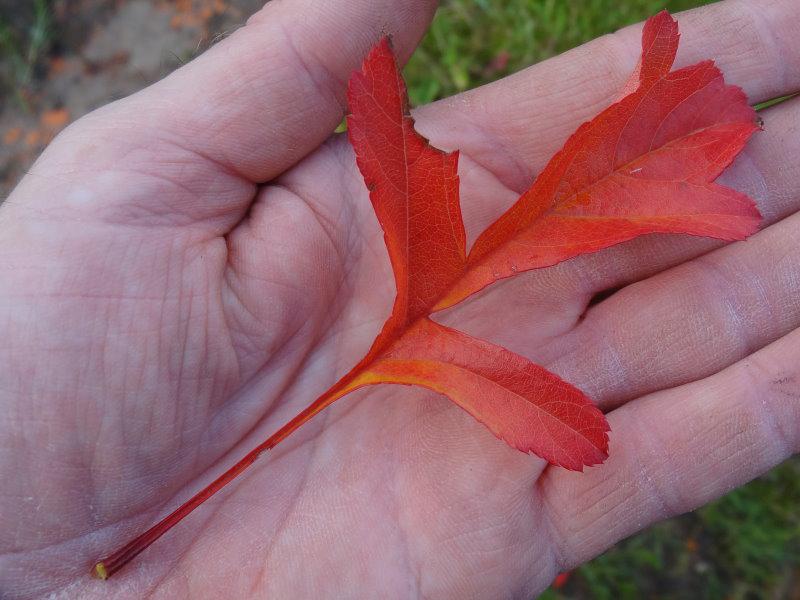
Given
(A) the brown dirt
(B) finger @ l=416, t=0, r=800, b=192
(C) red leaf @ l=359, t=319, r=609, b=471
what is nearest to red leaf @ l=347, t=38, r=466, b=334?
(C) red leaf @ l=359, t=319, r=609, b=471

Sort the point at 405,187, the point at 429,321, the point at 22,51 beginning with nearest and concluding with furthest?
the point at 405,187 → the point at 429,321 → the point at 22,51

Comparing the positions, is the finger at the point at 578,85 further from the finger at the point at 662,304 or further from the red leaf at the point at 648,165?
the red leaf at the point at 648,165

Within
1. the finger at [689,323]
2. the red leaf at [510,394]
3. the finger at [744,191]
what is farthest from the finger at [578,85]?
the red leaf at [510,394]

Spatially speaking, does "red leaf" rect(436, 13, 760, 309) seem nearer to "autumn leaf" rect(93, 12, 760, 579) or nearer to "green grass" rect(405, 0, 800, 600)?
"autumn leaf" rect(93, 12, 760, 579)

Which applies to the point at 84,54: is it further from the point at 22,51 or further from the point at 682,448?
the point at 682,448

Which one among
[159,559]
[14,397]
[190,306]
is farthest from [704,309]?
[14,397]

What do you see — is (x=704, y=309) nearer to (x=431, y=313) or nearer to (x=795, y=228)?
(x=795, y=228)

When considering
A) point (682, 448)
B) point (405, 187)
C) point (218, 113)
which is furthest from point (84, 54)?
point (682, 448)
